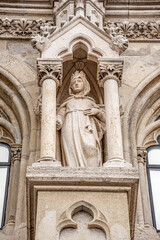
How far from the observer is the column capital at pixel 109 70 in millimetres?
9508

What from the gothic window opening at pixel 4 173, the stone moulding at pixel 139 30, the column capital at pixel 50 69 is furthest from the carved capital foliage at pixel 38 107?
the stone moulding at pixel 139 30

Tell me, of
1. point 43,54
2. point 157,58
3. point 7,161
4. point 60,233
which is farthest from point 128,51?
point 60,233

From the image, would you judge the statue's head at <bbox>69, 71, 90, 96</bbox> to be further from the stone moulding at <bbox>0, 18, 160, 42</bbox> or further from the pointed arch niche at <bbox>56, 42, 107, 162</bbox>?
the stone moulding at <bbox>0, 18, 160, 42</bbox>

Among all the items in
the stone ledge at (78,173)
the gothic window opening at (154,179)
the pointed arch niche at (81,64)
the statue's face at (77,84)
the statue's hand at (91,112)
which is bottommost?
the stone ledge at (78,173)

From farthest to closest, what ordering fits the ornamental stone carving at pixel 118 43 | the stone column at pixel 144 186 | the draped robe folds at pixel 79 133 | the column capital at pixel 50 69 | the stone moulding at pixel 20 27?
the stone moulding at pixel 20 27
the ornamental stone carving at pixel 118 43
the column capital at pixel 50 69
the stone column at pixel 144 186
the draped robe folds at pixel 79 133

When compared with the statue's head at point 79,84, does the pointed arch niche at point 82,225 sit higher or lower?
lower

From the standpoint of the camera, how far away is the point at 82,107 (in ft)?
30.8

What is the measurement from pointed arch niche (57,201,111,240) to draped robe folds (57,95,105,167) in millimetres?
924

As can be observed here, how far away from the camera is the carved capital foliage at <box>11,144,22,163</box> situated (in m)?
9.93

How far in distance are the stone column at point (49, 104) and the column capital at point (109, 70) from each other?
60 centimetres

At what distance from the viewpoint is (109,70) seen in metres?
9.54

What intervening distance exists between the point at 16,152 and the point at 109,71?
1919mm

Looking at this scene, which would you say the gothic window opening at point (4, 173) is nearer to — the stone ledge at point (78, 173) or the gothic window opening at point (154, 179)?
the stone ledge at point (78, 173)

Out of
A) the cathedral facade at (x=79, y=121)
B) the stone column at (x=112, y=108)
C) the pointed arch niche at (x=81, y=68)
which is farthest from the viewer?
the pointed arch niche at (x=81, y=68)
